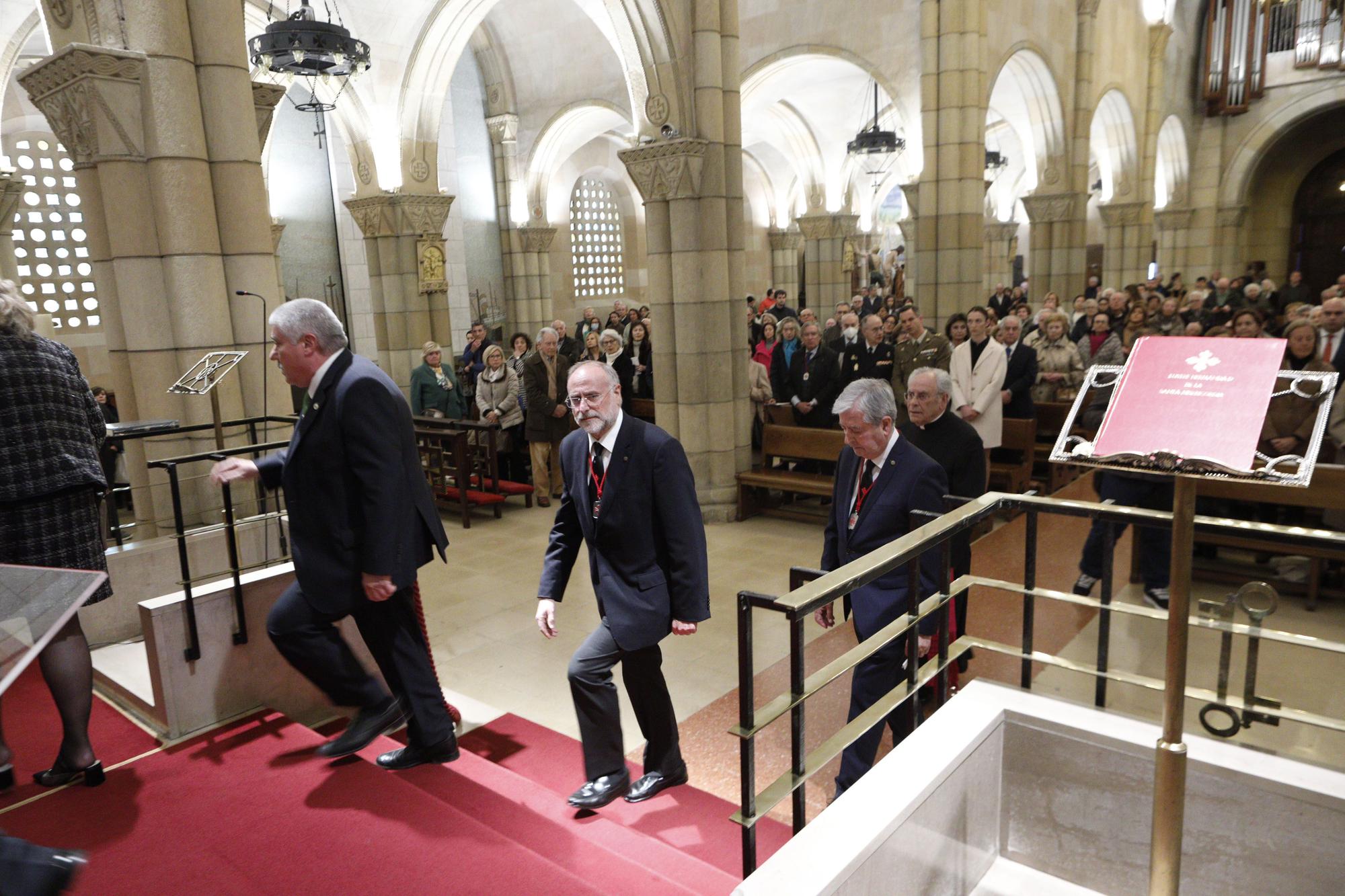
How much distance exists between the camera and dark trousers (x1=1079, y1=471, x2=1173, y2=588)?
5176 millimetres

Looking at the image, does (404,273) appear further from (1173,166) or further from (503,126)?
(1173,166)

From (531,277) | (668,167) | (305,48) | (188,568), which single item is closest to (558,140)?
(531,277)

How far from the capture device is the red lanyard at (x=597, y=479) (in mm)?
3133

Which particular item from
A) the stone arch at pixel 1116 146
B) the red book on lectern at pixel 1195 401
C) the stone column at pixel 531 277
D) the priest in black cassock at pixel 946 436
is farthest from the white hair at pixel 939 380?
the stone arch at pixel 1116 146

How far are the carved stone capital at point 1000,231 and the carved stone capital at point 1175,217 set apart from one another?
5.79 m

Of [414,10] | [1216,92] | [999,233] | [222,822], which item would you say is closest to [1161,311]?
[414,10]

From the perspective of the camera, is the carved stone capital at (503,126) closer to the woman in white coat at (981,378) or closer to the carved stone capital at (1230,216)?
the woman in white coat at (981,378)

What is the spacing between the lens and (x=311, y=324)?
118 inches

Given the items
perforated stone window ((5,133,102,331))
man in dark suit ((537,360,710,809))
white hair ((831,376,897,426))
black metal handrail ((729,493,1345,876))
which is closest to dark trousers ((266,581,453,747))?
man in dark suit ((537,360,710,809))

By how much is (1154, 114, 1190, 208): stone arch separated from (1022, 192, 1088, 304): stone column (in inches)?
322

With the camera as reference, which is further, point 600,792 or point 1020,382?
point 1020,382

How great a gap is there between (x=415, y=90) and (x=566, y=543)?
1038 centimetres

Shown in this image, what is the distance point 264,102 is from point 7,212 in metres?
7.96

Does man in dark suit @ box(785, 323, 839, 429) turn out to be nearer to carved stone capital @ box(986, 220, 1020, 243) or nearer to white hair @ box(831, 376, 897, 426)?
white hair @ box(831, 376, 897, 426)
